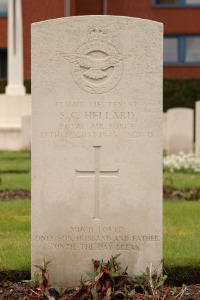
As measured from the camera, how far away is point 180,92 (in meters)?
28.5

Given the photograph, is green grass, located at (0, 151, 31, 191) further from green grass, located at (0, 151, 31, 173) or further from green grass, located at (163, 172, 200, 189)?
green grass, located at (163, 172, 200, 189)

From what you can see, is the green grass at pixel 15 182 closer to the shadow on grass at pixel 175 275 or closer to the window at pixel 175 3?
the shadow on grass at pixel 175 275

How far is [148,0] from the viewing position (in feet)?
112

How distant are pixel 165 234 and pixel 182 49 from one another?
26.3m

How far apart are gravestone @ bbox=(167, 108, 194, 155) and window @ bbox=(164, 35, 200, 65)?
14461 mm

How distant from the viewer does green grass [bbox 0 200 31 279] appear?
6.44 meters

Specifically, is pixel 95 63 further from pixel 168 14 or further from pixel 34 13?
pixel 168 14

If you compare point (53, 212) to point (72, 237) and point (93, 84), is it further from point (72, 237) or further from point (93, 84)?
point (93, 84)

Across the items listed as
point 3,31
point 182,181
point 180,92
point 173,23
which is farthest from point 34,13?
point 182,181

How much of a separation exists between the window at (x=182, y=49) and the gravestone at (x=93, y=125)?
2776 cm

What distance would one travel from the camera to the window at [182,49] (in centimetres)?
3347

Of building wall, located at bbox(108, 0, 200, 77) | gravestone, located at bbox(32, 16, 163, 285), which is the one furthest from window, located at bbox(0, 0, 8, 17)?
gravestone, located at bbox(32, 16, 163, 285)

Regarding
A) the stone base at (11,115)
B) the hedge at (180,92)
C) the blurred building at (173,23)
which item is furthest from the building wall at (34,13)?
the stone base at (11,115)

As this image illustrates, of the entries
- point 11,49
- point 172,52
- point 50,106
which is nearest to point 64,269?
point 50,106
